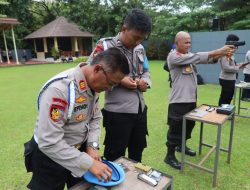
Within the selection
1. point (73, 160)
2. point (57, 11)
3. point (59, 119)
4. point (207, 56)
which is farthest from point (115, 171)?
point (57, 11)

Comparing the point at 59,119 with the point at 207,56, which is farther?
the point at 207,56

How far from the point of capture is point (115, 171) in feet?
5.29

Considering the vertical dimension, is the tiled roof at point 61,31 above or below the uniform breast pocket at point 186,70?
above

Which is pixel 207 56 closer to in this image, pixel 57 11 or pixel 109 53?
pixel 109 53

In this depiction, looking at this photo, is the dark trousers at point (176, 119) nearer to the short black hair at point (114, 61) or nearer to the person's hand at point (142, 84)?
the person's hand at point (142, 84)

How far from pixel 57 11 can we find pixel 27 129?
84.7 feet

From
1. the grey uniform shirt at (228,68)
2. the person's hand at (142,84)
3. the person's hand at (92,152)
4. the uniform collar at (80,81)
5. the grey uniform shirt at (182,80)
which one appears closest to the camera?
the uniform collar at (80,81)

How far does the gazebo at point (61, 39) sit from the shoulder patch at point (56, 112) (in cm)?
2232

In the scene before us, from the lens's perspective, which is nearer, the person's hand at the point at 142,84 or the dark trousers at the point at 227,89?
the person's hand at the point at 142,84

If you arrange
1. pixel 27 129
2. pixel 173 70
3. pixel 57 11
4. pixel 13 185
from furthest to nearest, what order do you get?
pixel 57 11
pixel 27 129
pixel 173 70
pixel 13 185

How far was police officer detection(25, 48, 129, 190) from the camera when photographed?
139 cm

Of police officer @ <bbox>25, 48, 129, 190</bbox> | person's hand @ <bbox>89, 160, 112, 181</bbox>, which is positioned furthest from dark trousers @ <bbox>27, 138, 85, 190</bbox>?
person's hand @ <bbox>89, 160, 112, 181</bbox>

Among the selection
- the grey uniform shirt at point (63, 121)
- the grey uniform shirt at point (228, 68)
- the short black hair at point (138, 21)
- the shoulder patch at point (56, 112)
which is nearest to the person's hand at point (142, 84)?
the short black hair at point (138, 21)

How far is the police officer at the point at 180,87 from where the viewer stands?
10.0 feet
